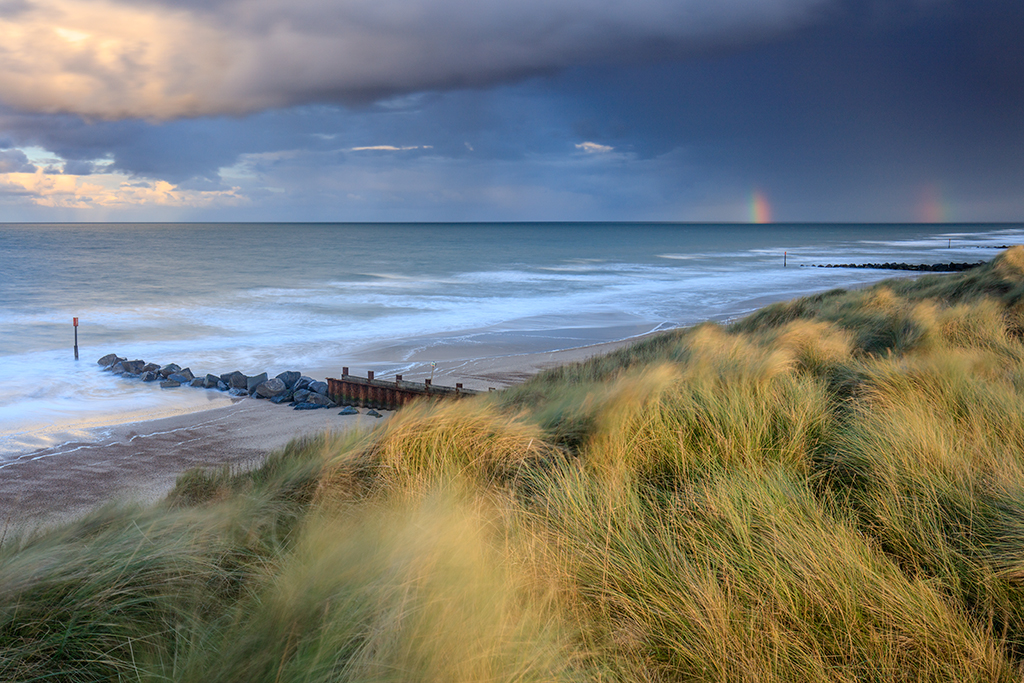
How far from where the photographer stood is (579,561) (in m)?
2.86

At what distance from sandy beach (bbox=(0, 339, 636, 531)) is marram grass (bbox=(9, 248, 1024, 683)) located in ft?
14.8

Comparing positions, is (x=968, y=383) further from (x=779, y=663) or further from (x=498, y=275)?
(x=498, y=275)

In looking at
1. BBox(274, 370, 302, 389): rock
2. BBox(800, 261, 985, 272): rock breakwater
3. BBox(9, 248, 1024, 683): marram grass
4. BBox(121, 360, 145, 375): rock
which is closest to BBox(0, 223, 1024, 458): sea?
BBox(121, 360, 145, 375): rock

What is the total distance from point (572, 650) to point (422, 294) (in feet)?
141

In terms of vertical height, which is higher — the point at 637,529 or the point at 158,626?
the point at 637,529

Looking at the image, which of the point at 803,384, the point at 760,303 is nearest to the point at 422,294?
the point at 760,303

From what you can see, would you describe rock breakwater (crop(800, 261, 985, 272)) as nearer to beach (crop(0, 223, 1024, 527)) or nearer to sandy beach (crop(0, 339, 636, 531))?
beach (crop(0, 223, 1024, 527))

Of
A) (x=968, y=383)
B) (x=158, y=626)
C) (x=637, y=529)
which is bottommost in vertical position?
(x=158, y=626)

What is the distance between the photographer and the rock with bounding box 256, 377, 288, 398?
57.0 ft

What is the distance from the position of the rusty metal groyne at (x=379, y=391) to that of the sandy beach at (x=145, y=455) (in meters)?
0.75

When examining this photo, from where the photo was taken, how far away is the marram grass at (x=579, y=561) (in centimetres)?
227

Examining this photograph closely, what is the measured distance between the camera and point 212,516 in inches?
141

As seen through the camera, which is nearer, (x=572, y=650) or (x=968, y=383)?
(x=572, y=650)

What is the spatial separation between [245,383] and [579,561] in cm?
1739
